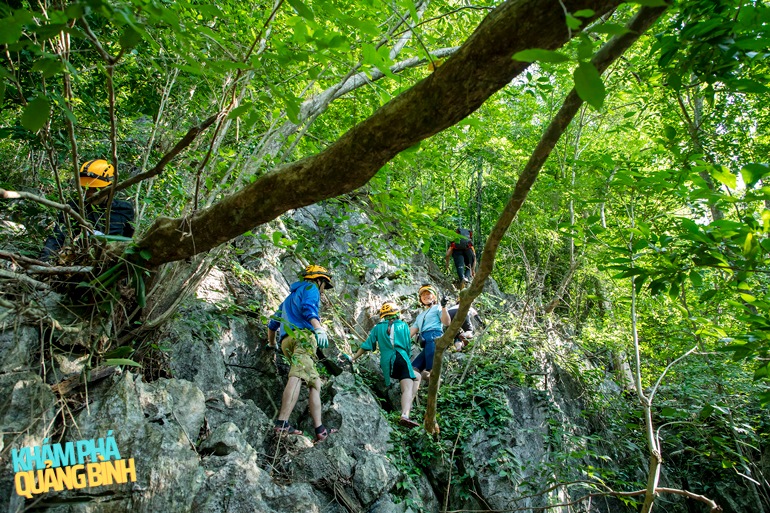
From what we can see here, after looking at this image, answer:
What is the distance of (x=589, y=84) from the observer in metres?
1.22

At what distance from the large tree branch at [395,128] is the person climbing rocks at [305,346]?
6.94 feet

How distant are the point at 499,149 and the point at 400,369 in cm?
858

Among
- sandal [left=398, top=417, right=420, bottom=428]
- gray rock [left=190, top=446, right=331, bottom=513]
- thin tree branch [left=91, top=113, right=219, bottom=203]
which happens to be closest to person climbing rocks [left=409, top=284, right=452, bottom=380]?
sandal [left=398, top=417, right=420, bottom=428]

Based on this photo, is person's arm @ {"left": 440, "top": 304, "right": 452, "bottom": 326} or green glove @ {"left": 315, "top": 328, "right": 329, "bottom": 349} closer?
green glove @ {"left": 315, "top": 328, "right": 329, "bottom": 349}

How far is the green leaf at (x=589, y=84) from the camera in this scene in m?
1.21

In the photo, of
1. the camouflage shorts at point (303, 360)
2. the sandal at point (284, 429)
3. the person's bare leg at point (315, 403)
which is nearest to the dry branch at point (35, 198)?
the camouflage shorts at point (303, 360)

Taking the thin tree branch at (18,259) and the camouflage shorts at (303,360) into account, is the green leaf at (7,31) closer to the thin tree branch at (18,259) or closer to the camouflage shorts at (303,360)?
the thin tree branch at (18,259)

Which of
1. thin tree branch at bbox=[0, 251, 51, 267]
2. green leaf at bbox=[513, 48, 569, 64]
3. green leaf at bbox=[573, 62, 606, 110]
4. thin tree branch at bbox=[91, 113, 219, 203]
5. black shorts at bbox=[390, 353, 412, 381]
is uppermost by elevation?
thin tree branch at bbox=[91, 113, 219, 203]

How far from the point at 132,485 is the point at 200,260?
1.91 metres

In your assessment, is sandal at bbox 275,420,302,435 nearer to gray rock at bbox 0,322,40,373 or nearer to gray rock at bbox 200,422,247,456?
gray rock at bbox 200,422,247,456

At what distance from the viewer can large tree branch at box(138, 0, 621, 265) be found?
172 centimetres

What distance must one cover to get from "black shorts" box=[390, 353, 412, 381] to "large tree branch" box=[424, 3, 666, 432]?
3036mm

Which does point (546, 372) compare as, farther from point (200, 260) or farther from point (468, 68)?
point (468, 68)

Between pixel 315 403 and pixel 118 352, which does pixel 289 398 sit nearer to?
pixel 315 403
